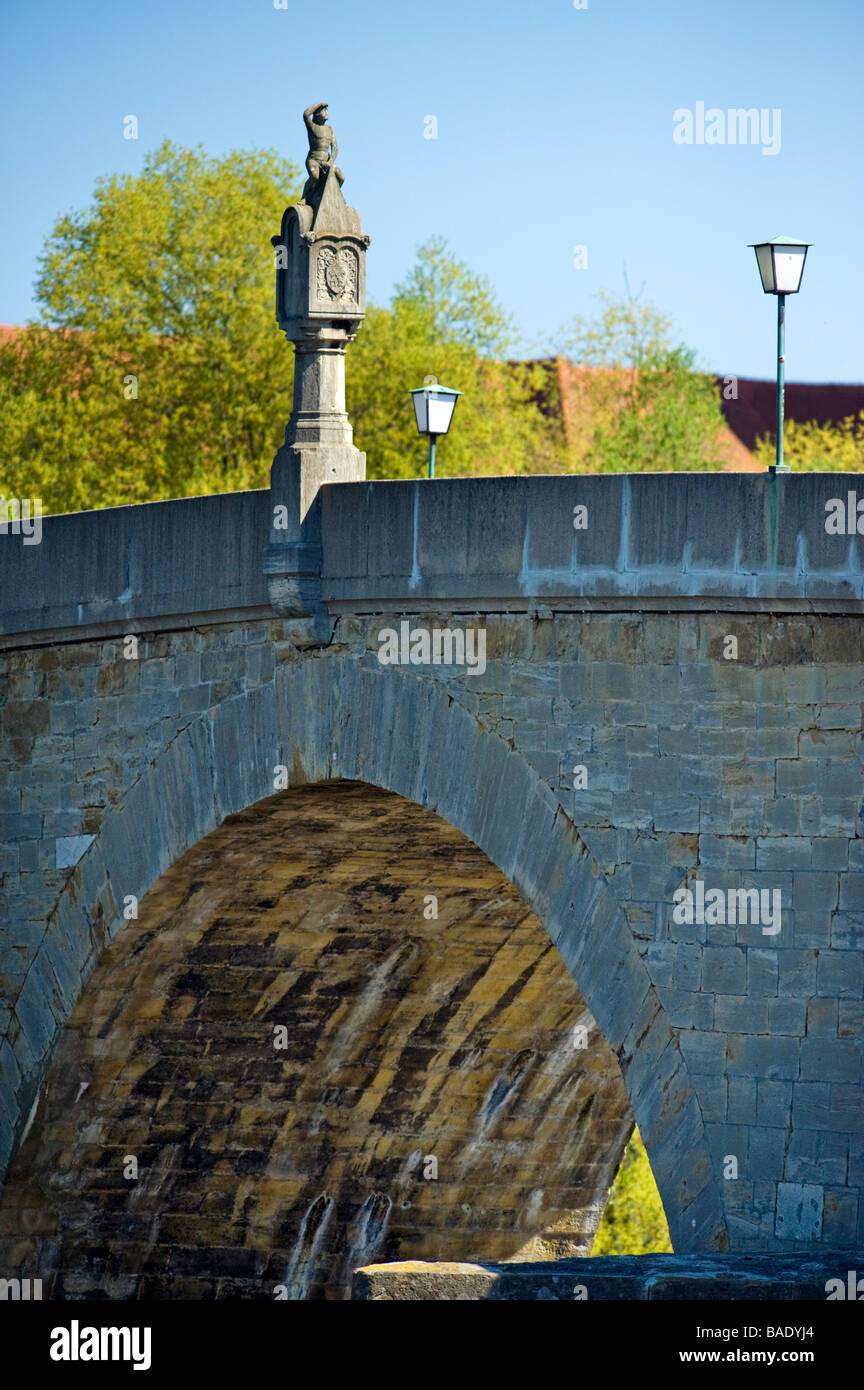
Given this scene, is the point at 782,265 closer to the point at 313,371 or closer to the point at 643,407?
the point at 313,371

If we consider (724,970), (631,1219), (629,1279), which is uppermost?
(724,970)

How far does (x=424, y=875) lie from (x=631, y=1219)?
19.3m

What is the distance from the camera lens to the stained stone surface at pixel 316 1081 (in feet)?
47.7

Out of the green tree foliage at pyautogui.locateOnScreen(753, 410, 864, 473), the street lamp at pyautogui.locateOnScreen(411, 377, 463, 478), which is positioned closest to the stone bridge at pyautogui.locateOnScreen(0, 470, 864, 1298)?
the street lamp at pyautogui.locateOnScreen(411, 377, 463, 478)

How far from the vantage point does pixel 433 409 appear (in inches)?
606

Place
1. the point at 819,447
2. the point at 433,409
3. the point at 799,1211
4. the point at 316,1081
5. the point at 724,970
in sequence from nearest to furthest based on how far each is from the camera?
the point at 799,1211 → the point at 724,970 → the point at 433,409 → the point at 316,1081 → the point at 819,447

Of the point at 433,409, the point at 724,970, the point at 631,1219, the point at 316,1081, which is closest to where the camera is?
the point at 724,970

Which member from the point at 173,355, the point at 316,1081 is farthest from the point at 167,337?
the point at 316,1081

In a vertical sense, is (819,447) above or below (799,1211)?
above

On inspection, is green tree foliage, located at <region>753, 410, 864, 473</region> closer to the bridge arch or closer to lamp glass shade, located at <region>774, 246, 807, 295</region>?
the bridge arch

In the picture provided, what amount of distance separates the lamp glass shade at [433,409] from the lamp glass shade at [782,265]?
165 inches

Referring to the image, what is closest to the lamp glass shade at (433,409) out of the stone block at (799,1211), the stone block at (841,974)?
the stone block at (841,974)
